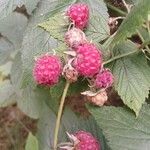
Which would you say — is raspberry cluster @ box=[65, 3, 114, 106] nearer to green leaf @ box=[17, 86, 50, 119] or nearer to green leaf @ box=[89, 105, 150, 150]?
green leaf @ box=[89, 105, 150, 150]

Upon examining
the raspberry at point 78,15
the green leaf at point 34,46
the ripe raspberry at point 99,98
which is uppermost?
the raspberry at point 78,15

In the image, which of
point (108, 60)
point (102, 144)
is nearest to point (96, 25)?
point (108, 60)

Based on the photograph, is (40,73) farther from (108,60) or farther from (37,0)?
(37,0)

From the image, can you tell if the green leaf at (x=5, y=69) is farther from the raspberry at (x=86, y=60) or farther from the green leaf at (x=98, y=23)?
the raspberry at (x=86, y=60)

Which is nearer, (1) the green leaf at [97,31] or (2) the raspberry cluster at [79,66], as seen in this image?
(2) the raspberry cluster at [79,66]

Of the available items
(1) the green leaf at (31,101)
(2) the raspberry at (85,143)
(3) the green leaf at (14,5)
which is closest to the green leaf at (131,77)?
(2) the raspberry at (85,143)

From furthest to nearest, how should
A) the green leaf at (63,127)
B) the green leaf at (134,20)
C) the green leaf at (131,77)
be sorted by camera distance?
the green leaf at (63,127), the green leaf at (131,77), the green leaf at (134,20)
